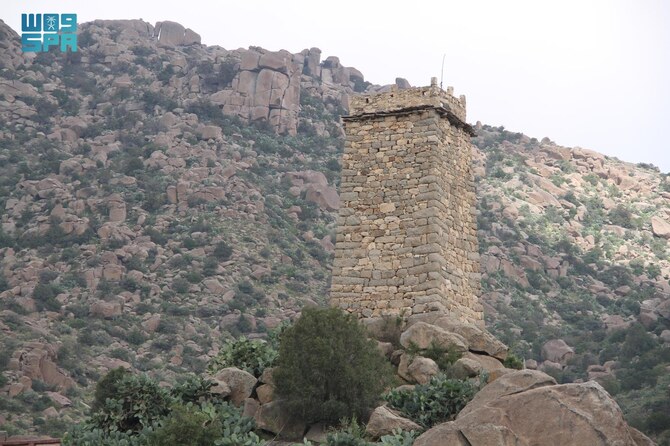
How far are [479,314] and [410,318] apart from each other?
2552mm

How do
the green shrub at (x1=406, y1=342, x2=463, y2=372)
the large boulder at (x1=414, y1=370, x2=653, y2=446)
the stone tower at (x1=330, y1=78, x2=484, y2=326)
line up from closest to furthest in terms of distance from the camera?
Answer: the large boulder at (x1=414, y1=370, x2=653, y2=446)
the green shrub at (x1=406, y1=342, x2=463, y2=372)
the stone tower at (x1=330, y1=78, x2=484, y2=326)

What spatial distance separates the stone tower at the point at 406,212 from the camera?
74.3 ft

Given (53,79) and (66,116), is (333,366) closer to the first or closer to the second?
(66,116)

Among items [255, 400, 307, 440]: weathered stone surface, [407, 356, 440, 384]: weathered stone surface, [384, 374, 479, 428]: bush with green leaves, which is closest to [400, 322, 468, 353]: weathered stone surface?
[407, 356, 440, 384]: weathered stone surface

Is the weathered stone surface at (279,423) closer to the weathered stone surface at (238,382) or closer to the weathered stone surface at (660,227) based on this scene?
the weathered stone surface at (238,382)

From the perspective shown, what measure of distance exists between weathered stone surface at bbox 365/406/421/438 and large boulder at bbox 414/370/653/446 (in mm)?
1517

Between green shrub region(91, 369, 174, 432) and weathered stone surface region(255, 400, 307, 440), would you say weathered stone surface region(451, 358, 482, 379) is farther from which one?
green shrub region(91, 369, 174, 432)

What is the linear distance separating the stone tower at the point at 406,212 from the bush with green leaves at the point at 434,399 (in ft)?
11.5

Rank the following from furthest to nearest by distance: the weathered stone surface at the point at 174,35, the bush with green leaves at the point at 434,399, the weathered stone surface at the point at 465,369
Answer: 1. the weathered stone surface at the point at 174,35
2. the weathered stone surface at the point at 465,369
3. the bush with green leaves at the point at 434,399

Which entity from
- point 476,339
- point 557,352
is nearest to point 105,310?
point 557,352

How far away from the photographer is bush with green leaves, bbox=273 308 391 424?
19.2m

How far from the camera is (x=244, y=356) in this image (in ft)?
74.6

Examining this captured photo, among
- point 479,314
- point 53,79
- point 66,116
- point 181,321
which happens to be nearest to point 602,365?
point 181,321

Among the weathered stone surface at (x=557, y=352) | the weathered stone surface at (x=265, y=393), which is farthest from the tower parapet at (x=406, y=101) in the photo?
the weathered stone surface at (x=557, y=352)
